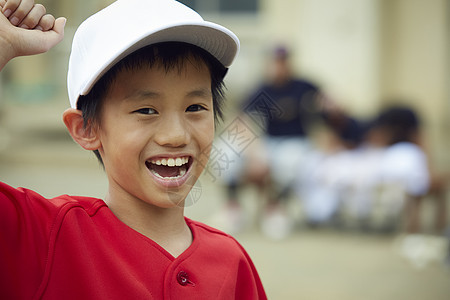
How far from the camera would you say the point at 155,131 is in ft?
4.38

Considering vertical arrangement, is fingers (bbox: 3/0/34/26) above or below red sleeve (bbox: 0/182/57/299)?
above

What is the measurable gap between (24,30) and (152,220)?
0.51m

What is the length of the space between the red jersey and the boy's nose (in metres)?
0.22

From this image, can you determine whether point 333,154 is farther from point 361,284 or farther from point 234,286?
point 234,286

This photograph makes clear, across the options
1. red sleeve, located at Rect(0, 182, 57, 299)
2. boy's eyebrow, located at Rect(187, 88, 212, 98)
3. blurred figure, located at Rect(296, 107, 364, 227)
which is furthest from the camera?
blurred figure, located at Rect(296, 107, 364, 227)

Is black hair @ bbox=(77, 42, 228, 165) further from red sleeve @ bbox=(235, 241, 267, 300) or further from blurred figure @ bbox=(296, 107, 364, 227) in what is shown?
blurred figure @ bbox=(296, 107, 364, 227)

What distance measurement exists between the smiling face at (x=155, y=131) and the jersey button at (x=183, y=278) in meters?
0.15

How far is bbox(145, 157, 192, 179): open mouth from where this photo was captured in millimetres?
1364

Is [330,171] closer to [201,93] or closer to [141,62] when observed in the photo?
[201,93]

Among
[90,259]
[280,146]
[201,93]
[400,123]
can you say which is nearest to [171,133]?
[201,93]

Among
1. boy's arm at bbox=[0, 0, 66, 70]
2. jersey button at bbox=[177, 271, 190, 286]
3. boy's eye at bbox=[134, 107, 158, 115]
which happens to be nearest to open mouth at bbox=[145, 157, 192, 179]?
boy's eye at bbox=[134, 107, 158, 115]

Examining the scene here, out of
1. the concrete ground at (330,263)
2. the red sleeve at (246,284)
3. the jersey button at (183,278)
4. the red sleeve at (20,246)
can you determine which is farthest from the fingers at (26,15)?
the concrete ground at (330,263)

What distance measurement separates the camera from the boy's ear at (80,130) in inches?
55.7

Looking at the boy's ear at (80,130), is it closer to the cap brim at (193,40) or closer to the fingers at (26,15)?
the cap brim at (193,40)
